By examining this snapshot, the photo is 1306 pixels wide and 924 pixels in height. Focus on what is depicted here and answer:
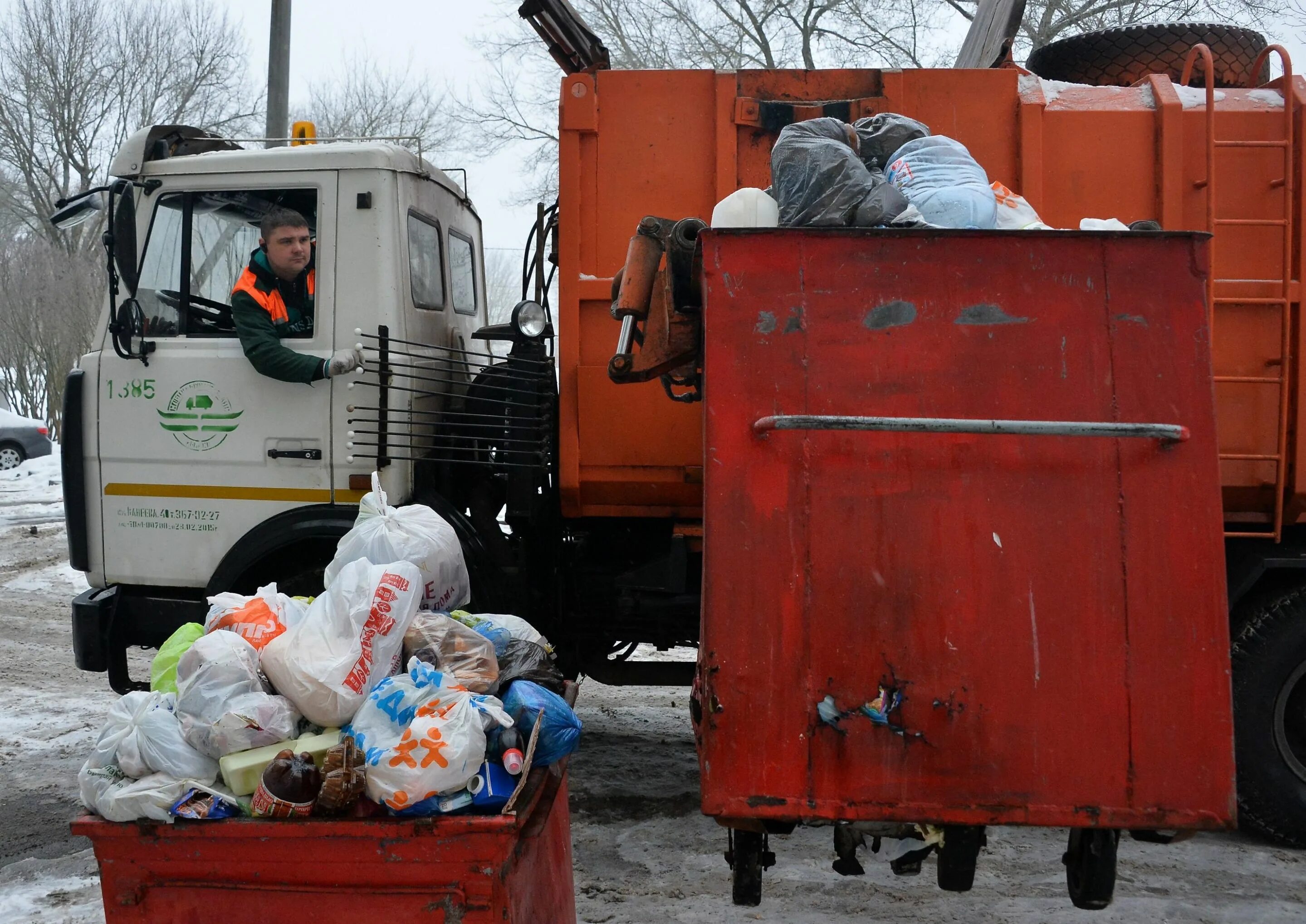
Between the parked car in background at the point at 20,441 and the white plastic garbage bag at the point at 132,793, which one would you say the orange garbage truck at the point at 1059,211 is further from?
the parked car in background at the point at 20,441

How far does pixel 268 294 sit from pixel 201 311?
0.36m

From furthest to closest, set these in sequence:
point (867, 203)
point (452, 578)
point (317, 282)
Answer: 1. point (317, 282)
2. point (452, 578)
3. point (867, 203)

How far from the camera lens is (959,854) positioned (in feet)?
8.01

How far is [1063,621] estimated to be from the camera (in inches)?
91.7

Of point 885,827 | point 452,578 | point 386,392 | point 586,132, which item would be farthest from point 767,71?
point 885,827

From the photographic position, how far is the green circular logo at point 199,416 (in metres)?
4.17

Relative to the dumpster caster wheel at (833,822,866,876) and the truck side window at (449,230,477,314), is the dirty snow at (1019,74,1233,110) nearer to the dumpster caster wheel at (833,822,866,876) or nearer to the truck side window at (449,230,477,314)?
the truck side window at (449,230,477,314)

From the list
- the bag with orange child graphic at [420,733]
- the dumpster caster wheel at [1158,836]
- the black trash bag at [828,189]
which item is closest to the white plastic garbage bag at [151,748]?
the bag with orange child graphic at [420,733]

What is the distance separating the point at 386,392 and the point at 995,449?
2542 millimetres

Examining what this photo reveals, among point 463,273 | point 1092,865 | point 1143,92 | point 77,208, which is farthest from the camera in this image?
point 463,273

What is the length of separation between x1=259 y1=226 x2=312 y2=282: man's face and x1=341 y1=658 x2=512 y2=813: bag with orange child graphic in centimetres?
212

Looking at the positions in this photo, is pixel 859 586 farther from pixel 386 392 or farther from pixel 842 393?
pixel 386 392

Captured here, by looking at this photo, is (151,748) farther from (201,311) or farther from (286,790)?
(201,311)

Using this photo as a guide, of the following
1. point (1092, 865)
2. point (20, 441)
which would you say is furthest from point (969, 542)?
point (20, 441)
